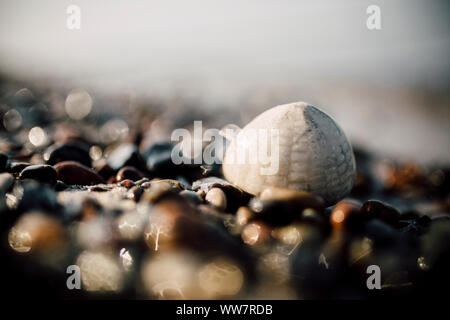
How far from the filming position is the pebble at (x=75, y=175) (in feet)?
7.85

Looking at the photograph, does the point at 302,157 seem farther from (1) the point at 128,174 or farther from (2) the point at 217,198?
(1) the point at 128,174

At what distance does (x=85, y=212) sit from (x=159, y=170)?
1.32 m

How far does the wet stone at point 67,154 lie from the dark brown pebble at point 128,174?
0.58 metres

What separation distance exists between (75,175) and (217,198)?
4.01 feet

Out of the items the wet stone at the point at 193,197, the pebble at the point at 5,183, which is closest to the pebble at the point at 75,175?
the pebble at the point at 5,183

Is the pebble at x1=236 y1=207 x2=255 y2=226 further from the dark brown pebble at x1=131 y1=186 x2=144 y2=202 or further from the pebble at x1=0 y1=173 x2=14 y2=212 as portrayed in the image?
the pebble at x1=0 y1=173 x2=14 y2=212

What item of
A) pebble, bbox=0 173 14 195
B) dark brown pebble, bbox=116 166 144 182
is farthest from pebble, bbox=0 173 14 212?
dark brown pebble, bbox=116 166 144 182

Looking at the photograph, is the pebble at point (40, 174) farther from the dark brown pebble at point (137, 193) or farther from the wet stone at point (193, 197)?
the wet stone at point (193, 197)

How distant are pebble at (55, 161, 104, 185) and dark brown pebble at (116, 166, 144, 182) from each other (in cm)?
16

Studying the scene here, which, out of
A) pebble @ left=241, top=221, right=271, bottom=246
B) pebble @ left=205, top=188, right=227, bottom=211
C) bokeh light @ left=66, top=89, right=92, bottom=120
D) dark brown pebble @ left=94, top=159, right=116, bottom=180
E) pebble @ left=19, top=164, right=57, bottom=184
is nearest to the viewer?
pebble @ left=241, top=221, right=271, bottom=246

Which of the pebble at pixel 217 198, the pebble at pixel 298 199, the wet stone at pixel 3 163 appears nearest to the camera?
the pebble at pixel 298 199

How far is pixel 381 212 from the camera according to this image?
6.38 feet

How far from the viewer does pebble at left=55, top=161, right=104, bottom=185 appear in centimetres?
239
